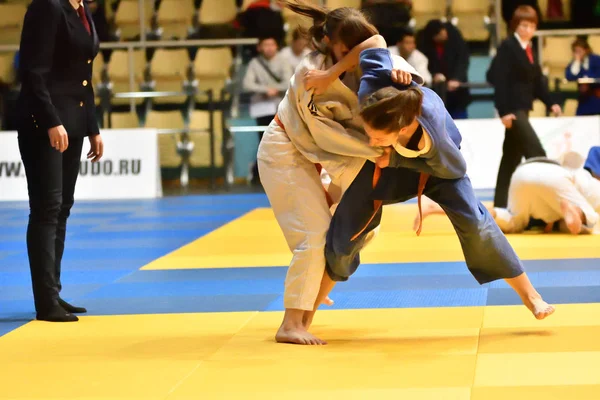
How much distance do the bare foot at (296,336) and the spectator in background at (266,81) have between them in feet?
32.1

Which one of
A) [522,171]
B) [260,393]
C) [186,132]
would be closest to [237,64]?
[186,132]

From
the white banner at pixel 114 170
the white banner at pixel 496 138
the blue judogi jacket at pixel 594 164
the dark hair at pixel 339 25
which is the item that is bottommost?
the white banner at pixel 114 170

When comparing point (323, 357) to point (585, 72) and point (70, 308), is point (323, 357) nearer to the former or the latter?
point (70, 308)

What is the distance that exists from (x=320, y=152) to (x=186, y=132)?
10.1 m

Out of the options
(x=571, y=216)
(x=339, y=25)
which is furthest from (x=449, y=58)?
(x=339, y=25)

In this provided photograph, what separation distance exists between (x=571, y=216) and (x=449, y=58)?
A: 6.23m

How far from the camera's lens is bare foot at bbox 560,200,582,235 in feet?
26.3

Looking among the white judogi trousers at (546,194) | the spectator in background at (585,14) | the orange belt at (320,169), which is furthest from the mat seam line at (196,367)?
the spectator in background at (585,14)

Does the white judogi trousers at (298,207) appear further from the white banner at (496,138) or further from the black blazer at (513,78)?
the white banner at (496,138)

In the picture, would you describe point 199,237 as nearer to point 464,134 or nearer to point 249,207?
point 249,207

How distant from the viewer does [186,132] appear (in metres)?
14.4

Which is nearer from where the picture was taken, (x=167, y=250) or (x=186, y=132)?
(x=167, y=250)

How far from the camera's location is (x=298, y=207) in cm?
457

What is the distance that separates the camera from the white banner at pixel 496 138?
41.8 feet
